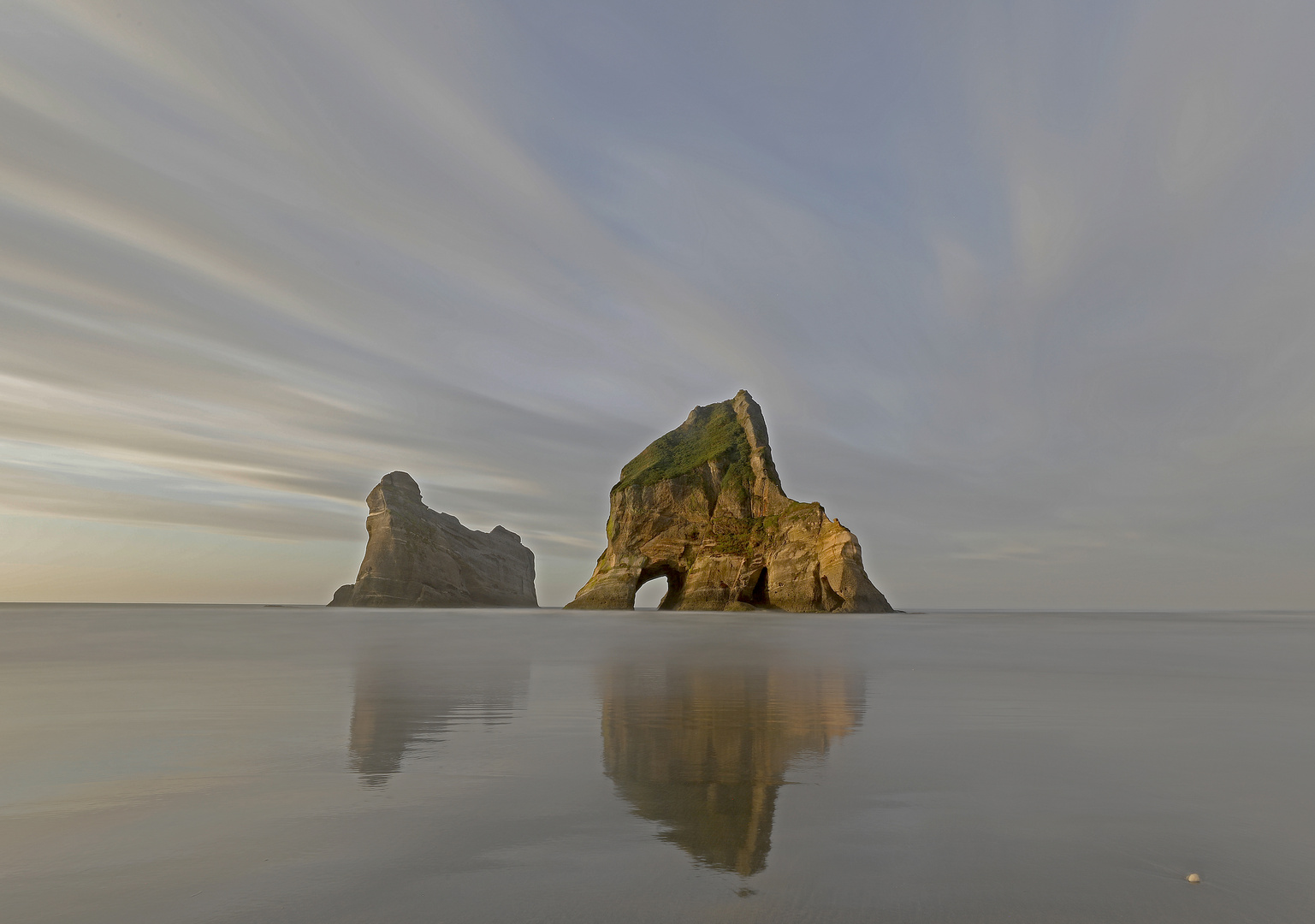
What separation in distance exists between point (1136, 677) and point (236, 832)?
663 inches

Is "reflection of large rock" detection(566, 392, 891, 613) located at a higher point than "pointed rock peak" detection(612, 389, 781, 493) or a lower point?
lower

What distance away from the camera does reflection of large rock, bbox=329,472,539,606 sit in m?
122

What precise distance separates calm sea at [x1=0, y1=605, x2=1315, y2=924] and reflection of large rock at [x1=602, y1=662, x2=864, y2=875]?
42mm

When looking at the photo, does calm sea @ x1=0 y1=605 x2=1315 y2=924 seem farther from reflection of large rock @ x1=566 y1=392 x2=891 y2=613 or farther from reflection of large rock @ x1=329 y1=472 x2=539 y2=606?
reflection of large rock @ x1=329 y1=472 x2=539 y2=606

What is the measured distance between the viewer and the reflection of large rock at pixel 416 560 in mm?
122250

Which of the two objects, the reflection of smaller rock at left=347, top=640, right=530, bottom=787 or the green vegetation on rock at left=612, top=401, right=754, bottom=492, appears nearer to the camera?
the reflection of smaller rock at left=347, top=640, right=530, bottom=787

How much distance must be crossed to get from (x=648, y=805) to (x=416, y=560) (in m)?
129

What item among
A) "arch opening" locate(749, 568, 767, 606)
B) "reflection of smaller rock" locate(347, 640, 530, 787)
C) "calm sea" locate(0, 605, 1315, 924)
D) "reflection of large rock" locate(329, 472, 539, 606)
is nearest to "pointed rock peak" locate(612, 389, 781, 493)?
"arch opening" locate(749, 568, 767, 606)

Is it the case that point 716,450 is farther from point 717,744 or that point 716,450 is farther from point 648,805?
point 648,805

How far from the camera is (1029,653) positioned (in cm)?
2266

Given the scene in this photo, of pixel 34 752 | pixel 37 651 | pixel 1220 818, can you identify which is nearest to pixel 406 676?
pixel 34 752

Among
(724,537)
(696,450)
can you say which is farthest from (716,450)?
(724,537)

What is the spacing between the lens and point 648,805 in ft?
17.1

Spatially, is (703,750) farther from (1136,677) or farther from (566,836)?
(1136,677)
